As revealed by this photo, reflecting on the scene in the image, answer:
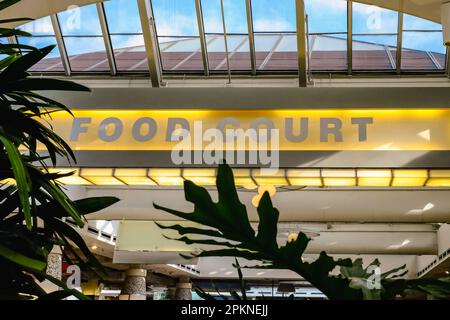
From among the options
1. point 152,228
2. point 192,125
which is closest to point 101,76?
point 152,228

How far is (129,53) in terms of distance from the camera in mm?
8836

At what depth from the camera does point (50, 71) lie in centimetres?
905

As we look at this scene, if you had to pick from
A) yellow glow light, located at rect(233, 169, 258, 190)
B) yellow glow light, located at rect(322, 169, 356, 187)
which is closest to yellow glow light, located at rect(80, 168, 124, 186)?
yellow glow light, located at rect(233, 169, 258, 190)

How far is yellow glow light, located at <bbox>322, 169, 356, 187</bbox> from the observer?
557cm

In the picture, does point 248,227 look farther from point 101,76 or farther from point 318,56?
point 101,76

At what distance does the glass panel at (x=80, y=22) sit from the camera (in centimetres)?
838

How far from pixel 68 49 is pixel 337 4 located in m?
4.77

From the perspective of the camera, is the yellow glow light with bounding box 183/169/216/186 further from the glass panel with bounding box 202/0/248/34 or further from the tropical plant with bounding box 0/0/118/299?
the tropical plant with bounding box 0/0/118/299

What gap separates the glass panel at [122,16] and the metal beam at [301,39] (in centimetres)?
279

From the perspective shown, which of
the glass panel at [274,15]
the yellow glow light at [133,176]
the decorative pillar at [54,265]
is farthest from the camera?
the glass panel at [274,15]

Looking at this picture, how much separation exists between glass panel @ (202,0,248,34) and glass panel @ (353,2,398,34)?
1833mm

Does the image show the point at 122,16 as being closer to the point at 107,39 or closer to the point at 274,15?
the point at 107,39

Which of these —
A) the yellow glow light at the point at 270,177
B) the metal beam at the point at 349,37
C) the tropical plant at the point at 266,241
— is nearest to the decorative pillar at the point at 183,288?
the metal beam at the point at 349,37

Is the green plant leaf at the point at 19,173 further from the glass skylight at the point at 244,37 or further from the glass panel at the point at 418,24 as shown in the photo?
the glass panel at the point at 418,24
